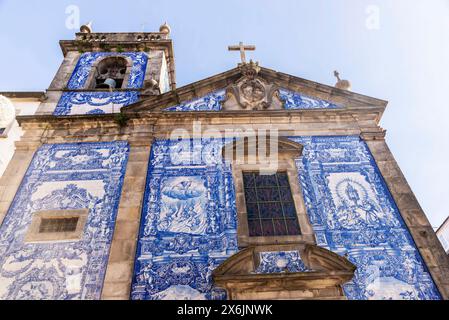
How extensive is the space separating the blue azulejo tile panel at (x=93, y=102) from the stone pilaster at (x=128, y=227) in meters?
1.66

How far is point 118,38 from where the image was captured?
12273 mm

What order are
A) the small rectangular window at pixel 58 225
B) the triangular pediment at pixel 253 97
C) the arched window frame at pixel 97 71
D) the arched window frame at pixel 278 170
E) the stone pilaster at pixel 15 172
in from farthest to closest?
1. the arched window frame at pixel 97 71
2. the triangular pediment at pixel 253 97
3. the stone pilaster at pixel 15 172
4. the small rectangular window at pixel 58 225
5. the arched window frame at pixel 278 170

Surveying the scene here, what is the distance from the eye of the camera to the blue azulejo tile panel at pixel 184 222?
5.98 metres

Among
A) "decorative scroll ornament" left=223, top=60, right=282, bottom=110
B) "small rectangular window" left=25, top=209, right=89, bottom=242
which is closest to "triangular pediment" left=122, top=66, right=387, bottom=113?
"decorative scroll ornament" left=223, top=60, right=282, bottom=110

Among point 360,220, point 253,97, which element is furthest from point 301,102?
point 360,220

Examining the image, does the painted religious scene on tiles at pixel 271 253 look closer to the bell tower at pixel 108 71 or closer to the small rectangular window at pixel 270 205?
the small rectangular window at pixel 270 205

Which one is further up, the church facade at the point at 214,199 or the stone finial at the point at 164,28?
the stone finial at the point at 164,28

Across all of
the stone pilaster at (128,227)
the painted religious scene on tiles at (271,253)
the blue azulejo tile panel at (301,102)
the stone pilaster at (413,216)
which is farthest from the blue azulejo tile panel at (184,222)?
the stone pilaster at (413,216)

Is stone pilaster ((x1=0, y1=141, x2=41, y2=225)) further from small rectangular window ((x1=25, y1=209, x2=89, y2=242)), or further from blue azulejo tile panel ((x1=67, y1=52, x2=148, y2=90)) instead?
blue azulejo tile panel ((x1=67, y1=52, x2=148, y2=90))

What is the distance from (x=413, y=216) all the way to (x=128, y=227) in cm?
508

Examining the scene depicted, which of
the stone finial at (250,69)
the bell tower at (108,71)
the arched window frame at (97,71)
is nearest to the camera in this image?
the bell tower at (108,71)

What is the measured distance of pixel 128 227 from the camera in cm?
668
